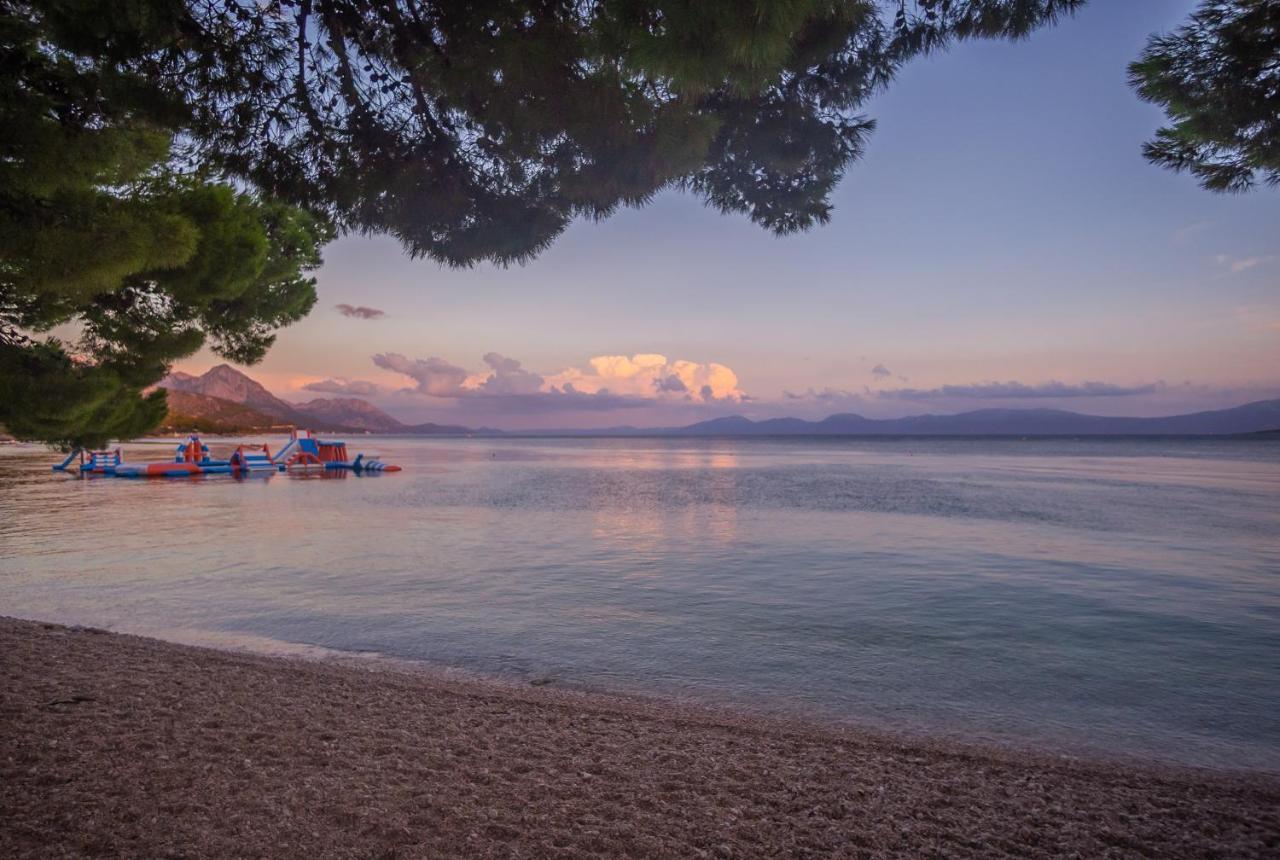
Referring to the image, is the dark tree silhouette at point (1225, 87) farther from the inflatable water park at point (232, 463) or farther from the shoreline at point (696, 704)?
the inflatable water park at point (232, 463)

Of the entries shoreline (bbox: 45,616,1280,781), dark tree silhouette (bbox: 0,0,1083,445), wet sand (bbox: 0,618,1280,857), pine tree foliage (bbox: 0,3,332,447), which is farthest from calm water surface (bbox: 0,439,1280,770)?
dark tree silhouette (bbox: 0,0,1083,445)

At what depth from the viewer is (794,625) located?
9.00 m

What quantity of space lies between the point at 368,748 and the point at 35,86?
5.64 meters

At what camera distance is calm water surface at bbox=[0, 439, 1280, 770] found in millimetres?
6383

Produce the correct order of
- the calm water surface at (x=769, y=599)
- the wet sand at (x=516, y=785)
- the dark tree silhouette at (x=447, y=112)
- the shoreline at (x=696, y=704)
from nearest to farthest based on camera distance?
1. the wet sand at (x=516, y=785)
2. the dark tree silhouette at (x=447, y=112)
3. the shoreline at (x=696, y=704)
4. the calm water surface at (x=769, y=599)

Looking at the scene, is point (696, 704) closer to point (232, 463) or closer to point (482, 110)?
point (482, 110)

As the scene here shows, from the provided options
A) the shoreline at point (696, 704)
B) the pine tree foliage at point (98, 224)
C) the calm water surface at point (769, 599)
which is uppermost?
the pine tree foliage at point (98, 224)

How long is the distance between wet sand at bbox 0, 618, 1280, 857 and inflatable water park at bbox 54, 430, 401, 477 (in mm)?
32758

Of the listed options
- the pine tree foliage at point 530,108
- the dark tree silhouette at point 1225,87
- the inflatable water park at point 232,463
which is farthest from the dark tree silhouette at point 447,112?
the inflatable water park at point 232,463

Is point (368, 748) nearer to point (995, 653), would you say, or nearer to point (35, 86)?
point (35, 86)

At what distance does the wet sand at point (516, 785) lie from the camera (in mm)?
3051

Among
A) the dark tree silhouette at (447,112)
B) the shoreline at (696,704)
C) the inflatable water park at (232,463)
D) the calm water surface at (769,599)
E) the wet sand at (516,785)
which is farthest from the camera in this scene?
the inflatable water park at (232,463)

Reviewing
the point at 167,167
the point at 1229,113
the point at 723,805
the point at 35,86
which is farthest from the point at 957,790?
the point at 167,167

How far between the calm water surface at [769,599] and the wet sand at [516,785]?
1391 millimetres
